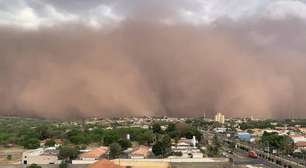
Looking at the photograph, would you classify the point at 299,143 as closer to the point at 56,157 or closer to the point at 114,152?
the point at 114,152

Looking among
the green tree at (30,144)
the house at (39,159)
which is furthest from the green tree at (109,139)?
the house at (39,159)

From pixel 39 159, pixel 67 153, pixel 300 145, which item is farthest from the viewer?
pixel 300 145

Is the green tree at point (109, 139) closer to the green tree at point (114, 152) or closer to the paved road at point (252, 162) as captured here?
the green tree at point (114, 152)

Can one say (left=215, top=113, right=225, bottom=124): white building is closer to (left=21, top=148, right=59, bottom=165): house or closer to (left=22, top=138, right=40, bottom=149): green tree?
(left=22, top=138, right=40, bottom=149): green tree

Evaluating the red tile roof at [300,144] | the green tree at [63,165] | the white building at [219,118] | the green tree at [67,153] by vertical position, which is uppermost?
the white building at [219,118]

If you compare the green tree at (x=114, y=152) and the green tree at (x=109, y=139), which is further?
the green tree at (x=109, y=139)

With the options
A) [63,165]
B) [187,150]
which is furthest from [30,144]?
[63,165]

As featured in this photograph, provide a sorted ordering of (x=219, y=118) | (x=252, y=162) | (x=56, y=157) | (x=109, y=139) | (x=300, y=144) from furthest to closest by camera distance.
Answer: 1. (x=219, y=118)
2. (x=300, y=144)
3. (x=109, y=139)
4. (x=252, y=162)
5. (x=56, y=157)

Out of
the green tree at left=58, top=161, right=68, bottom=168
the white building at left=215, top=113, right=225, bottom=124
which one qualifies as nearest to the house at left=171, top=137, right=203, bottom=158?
the green tree at left=58, top=161, right=68, bottom=168

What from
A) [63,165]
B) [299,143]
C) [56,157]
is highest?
[299,143]

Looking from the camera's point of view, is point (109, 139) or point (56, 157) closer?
point (56, 157)

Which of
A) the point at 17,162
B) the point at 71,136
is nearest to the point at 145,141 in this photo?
the point at 71,136
